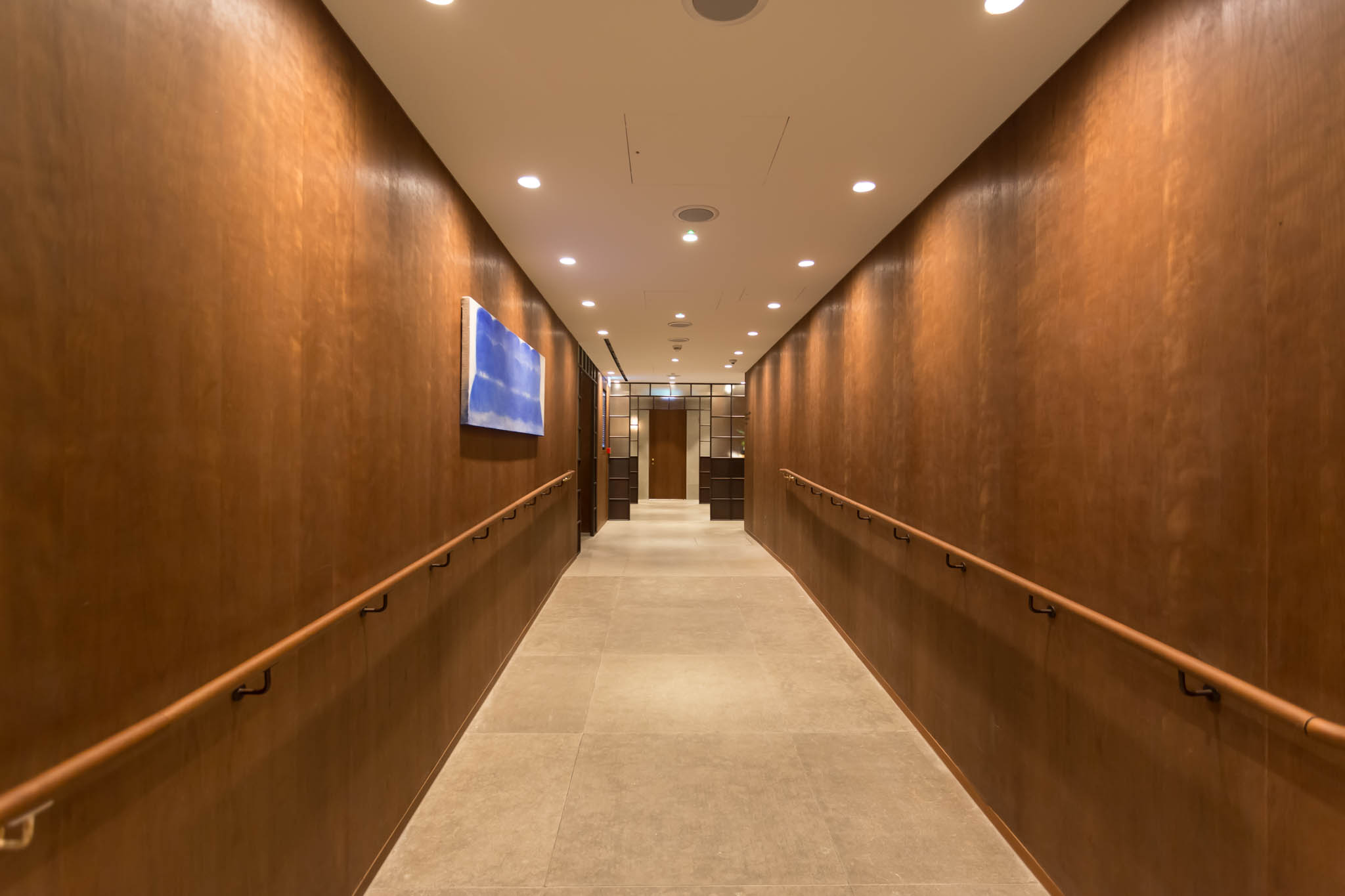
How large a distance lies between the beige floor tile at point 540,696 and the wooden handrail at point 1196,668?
2279 millimetres

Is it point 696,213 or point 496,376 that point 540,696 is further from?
point 696,213

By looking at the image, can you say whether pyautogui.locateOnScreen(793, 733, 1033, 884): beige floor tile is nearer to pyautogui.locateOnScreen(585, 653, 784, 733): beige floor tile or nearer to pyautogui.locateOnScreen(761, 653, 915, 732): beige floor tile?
pyautogui.locateOnScreen(761, 653, 915, 732): beige floor tile

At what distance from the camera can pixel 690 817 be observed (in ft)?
8.05

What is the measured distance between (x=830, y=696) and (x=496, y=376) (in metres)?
2.77

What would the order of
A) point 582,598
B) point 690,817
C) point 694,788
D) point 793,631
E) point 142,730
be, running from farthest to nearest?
point 582,598 → point 793,631 → point 694,788 → point 690,817 → point 142,730

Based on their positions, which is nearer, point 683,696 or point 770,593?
point 683,696

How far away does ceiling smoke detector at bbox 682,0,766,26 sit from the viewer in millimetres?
1812

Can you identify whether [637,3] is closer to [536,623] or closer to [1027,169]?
[1027,169]

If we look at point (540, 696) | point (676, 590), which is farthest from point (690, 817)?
point (676, 590)

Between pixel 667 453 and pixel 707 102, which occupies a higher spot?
pixel 707 102

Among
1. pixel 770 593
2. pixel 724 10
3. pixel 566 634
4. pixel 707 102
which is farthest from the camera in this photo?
pixel 770 593

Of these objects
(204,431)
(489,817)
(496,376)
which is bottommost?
(489,817)

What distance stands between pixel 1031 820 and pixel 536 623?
3.73m

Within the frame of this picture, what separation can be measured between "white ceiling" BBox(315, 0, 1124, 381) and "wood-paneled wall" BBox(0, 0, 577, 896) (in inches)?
13.5
